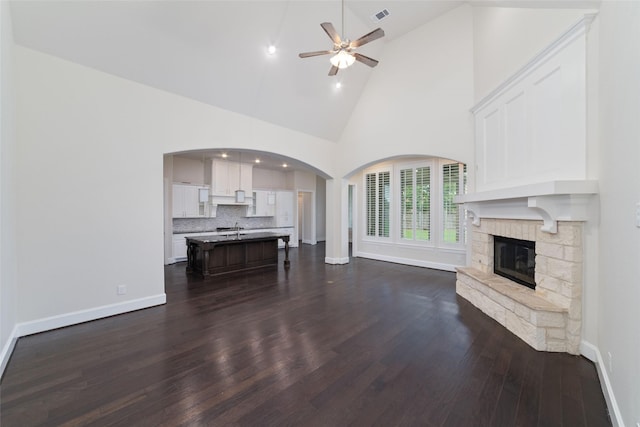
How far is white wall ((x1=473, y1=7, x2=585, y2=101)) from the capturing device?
265 centimetres

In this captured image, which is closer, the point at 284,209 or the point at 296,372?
the point at 296,372

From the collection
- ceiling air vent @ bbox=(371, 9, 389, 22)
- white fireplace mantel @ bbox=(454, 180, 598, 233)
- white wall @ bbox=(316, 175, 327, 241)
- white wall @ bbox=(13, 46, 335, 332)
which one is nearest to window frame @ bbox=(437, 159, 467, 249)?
white fireplace mantel @ bbox=(454, 180, 598, 233)

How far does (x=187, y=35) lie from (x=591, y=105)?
4.65 metres

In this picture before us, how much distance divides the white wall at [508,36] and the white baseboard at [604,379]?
3.07 meters

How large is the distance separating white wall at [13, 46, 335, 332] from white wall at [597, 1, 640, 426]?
15.4 ft

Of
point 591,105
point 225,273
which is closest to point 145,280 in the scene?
point 225,273

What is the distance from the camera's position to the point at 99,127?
3232mm

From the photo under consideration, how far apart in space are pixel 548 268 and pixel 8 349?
551 centimetres

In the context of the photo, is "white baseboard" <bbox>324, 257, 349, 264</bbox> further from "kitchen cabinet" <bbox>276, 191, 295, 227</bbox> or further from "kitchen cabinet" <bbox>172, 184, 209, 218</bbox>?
"kitchen cabinet" <bbox>172, 184, 209, 218</bbox>

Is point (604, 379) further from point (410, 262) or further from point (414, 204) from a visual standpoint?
point (414, 204)

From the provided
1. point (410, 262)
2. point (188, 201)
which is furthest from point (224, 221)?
point (410, 262)

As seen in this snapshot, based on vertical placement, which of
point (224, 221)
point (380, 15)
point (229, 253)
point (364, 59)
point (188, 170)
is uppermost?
point (380, 15)

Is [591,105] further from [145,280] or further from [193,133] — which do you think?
[145,280]

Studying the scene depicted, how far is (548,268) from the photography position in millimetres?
2719
